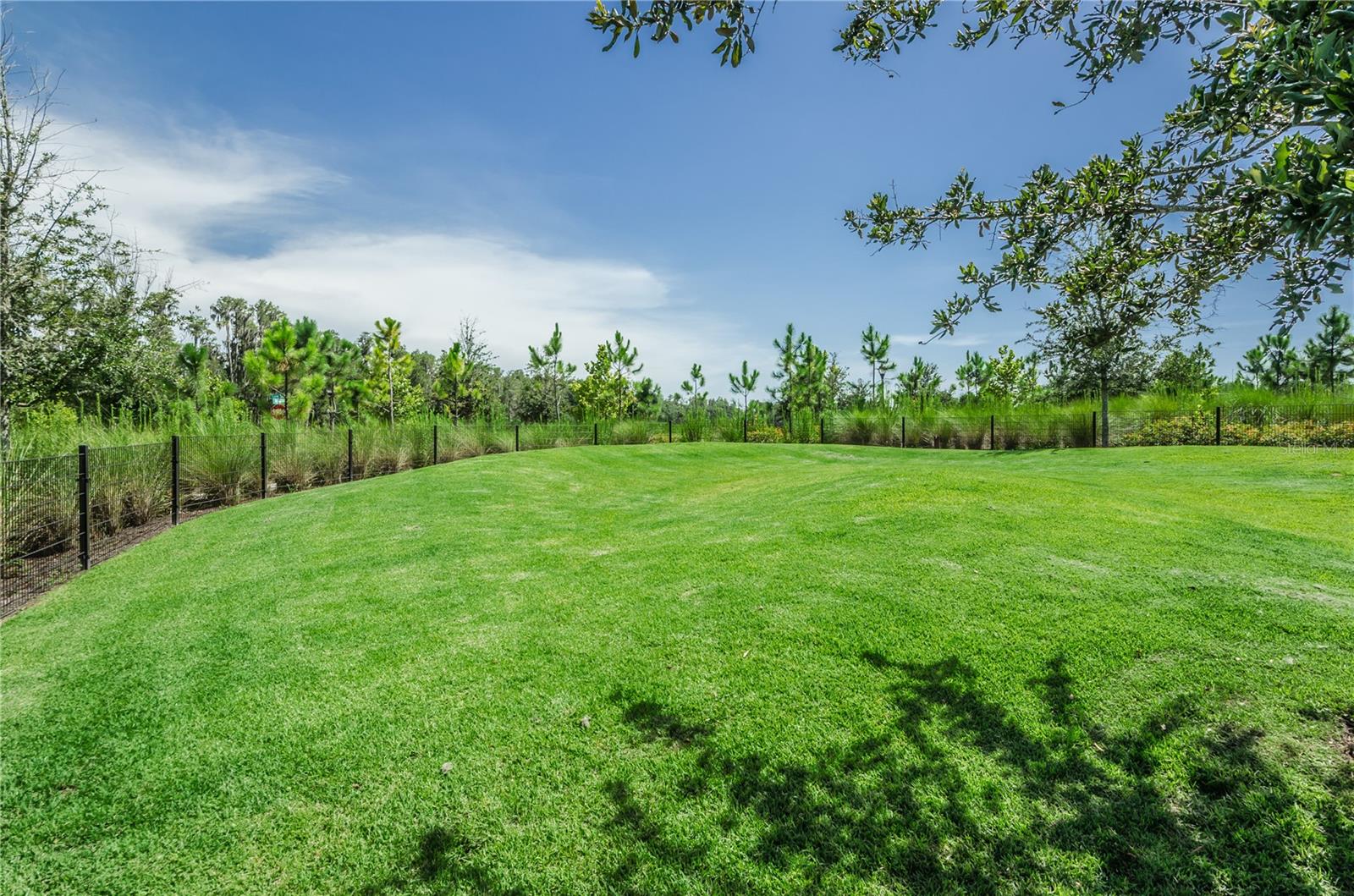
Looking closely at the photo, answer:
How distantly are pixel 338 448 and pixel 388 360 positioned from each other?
1188 centimetres

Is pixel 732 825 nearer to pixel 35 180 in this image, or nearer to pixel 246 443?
pixel 246 443

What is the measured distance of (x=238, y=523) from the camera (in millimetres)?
8180

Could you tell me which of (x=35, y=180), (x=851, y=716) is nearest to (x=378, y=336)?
(x=35, y=180)

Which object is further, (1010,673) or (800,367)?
(800,367)

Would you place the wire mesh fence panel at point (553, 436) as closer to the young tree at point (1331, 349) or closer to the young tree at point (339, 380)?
the young tree at point (339, 380)

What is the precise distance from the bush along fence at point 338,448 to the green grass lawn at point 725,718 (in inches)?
59.9

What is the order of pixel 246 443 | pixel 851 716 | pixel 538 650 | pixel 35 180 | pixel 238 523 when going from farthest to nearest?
1. pixel 246 443
2. pixel 35 180
3. pixel 238 523
4. pixel 538 650
5. pixel 851 716

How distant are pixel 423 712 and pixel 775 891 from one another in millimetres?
2115

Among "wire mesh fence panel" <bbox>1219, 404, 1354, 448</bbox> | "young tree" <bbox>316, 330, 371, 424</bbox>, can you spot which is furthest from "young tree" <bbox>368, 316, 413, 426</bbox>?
"wire mesh fence panel" <bbox>1219, 404, 1354, 448</bbox>

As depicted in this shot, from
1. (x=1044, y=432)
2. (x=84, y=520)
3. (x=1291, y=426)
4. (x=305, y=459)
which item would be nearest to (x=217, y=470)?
(x=305, y=459)

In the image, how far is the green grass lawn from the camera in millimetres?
2168

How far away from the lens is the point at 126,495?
8359 millimetres

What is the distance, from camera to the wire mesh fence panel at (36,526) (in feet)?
19.5

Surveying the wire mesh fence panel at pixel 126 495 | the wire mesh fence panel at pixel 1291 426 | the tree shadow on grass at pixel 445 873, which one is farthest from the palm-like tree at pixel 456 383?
the wire mesh fence panel at pixel 1291 426
